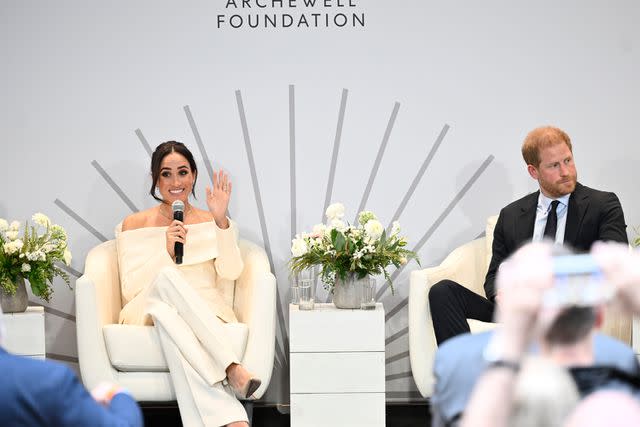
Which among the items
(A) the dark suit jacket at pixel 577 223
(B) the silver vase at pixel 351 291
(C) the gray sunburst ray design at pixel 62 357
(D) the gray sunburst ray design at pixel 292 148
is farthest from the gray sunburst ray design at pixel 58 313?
(A) the dark suit jacket at pixel 577 223

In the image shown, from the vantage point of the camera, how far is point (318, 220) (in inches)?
222

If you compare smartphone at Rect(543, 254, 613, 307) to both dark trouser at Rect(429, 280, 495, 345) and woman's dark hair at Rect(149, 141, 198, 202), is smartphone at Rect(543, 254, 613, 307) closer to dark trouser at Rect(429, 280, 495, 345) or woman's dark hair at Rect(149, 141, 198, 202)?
dark trouser at Rect(429, 280, 495, 345)

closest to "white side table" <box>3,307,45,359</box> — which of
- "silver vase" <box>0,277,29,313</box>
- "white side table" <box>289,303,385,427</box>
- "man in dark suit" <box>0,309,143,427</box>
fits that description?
"silver vase" <box>0,277,29,313</box>

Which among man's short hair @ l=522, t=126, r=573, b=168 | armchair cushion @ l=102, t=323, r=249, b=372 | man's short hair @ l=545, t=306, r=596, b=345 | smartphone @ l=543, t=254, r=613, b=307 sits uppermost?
man's short hair @ l=522, t=126, r=573, b=168

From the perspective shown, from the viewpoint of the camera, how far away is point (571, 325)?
1.27m

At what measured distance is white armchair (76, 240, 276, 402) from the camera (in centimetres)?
466

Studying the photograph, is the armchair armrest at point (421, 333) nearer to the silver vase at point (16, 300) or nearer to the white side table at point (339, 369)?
the white side table at point (339, 369)

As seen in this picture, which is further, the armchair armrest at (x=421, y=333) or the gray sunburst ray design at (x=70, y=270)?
the gray sunburst ray design at (x=70, y=270)

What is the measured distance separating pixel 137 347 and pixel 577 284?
3.66 meters

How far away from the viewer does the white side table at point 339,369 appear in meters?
4.76

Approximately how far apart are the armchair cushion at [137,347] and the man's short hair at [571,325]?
3.55 metres

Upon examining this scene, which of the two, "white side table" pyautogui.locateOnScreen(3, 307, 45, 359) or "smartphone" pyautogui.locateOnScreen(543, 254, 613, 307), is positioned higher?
"smartphone" pyautogui.locateOnScreen(543, 254, 613, 307)

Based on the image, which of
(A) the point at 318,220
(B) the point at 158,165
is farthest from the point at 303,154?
(B) the point at 158,165

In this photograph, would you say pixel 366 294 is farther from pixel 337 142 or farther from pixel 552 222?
pixel 337 142
